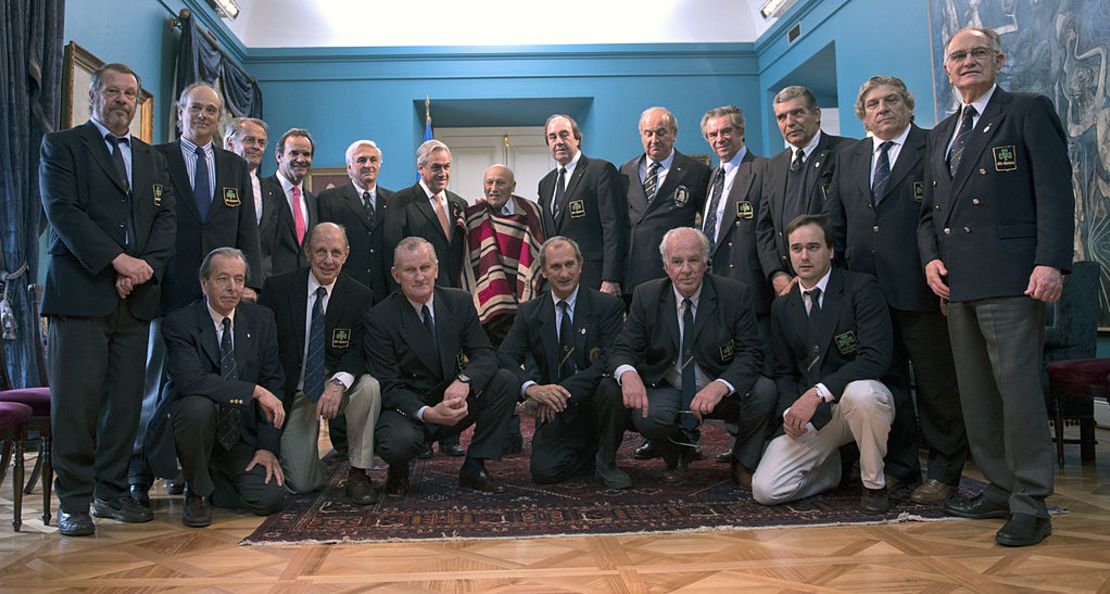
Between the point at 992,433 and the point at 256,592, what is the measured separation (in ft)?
7.23

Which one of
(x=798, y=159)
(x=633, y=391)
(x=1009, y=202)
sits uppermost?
(x=798, y=159)

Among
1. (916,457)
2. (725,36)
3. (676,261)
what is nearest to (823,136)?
(676,261)

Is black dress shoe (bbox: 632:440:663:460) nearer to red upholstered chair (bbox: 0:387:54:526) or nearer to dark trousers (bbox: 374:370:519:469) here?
dark trousers (bbox: 374:370:519:469)

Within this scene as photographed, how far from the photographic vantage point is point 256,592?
2.03m

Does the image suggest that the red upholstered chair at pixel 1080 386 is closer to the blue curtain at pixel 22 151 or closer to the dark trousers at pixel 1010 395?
the dark trousers at pixel 1010 395

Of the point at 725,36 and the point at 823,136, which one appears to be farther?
the point at 725,36

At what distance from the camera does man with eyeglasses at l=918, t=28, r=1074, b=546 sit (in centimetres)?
237

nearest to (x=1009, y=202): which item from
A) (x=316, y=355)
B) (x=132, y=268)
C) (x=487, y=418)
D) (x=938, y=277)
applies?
(x=938, y=277)

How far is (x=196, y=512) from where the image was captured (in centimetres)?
279

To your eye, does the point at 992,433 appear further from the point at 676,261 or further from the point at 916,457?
the point at 676,261

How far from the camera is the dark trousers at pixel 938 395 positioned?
289 cm

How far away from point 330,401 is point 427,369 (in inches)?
15.1

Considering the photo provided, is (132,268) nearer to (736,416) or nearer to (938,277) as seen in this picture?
(736,416)

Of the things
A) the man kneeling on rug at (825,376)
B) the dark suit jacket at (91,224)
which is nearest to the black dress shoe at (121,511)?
the dark suit jacket at (91,224)
